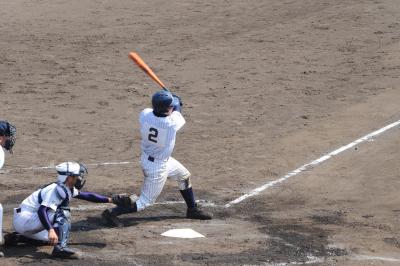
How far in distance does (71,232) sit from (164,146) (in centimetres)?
134

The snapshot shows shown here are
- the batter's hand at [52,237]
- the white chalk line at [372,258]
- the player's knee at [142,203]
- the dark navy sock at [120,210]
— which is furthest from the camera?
the player's knee at [142,203]

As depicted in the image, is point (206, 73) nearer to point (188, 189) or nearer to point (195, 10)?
point (195, 10)

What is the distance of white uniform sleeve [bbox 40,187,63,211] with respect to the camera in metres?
8.48

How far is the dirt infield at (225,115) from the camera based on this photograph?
367 inches

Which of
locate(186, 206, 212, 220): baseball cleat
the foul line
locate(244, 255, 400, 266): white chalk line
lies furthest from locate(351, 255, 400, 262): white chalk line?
the foul line

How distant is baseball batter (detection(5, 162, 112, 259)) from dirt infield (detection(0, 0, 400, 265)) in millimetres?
137

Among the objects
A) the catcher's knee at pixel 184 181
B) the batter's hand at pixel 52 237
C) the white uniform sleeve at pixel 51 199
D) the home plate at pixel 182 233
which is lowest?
the home plate at pixel 182 233

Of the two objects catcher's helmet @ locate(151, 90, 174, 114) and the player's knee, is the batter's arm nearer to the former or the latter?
the player's knee

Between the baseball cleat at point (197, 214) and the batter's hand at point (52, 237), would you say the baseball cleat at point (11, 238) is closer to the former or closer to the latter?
the batter's hand at point (52, 237)

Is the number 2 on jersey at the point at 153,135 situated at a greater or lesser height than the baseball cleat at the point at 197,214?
greater

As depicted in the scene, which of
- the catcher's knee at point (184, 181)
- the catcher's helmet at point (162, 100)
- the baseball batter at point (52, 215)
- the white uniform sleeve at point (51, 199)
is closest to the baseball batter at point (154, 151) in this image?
the catcher's helmet at point (162, 100)

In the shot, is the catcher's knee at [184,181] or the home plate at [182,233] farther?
the catcher's knee at [184,181]

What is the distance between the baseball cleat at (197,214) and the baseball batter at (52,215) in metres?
1.59

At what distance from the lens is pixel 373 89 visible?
620 inches
